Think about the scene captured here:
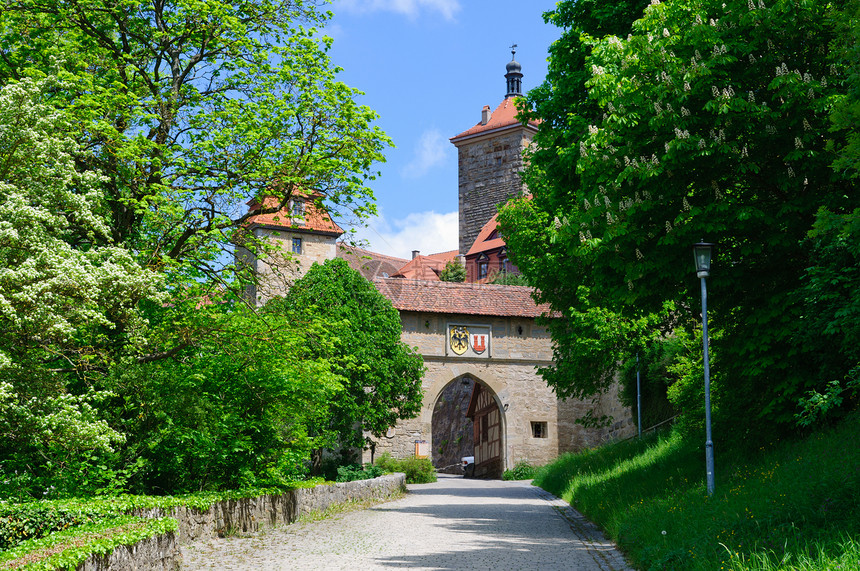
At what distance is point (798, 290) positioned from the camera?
9.56 m

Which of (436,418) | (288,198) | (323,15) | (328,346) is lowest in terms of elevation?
(436,418)

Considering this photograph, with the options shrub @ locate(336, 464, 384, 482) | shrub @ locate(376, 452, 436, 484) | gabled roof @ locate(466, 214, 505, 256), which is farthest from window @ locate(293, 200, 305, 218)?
gabled roof @ locate(466, 214, 505, 256)

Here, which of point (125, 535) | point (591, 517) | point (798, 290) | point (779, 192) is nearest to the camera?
point (125, 535)

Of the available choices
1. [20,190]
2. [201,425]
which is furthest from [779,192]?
[20,190]

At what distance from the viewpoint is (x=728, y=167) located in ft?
33.5

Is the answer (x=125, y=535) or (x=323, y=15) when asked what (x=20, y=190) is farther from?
(x=323, y=15)

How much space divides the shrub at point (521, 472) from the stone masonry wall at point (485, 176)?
28262 millimetres

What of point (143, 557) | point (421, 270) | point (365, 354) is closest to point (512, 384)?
point (365, 354)

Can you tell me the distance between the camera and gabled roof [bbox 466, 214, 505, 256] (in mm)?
55250

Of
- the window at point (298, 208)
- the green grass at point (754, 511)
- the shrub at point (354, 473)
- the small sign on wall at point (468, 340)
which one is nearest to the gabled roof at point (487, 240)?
the small sign on wall at point (468, 340)

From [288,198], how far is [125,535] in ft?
27.3

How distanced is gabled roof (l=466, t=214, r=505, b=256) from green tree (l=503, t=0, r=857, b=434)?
4341cm

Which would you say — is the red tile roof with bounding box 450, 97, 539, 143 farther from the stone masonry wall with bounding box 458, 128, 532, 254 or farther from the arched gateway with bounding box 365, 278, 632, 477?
the arched gateway with bounding box 365, 278, 632, 477

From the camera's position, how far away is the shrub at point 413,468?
93.5 feet
